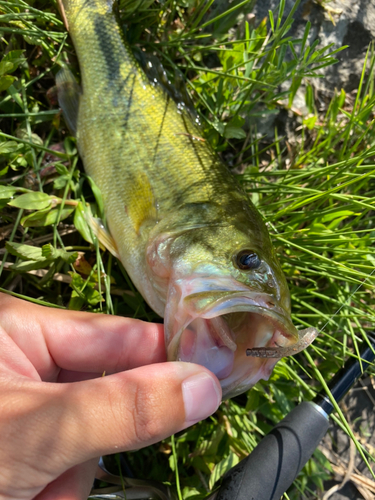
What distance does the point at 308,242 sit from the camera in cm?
260

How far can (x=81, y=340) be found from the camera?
81.3 inches

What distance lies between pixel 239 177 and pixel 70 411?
78.3 inches

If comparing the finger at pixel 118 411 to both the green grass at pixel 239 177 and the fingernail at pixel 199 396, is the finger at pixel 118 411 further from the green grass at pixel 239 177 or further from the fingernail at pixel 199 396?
the green grass at pixel 239 177

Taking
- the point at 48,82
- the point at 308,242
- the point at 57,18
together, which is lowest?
the point at 308,242

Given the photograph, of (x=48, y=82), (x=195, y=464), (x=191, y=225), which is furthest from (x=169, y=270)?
(x=48, y=82)

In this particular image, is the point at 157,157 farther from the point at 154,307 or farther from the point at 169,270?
the point at 154,307

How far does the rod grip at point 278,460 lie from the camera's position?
1931 mm

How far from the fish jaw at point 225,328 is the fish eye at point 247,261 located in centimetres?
9

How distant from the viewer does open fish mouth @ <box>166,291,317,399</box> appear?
170 centimetres

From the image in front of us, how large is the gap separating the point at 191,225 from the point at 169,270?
270mm

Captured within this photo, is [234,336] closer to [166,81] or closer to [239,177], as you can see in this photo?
[239,177]

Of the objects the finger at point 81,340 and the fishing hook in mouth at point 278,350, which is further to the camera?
the finger at point 81,340

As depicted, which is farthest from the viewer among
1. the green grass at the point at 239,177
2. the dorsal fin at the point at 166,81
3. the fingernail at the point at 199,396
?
the dorsal fin at the point at 166,81

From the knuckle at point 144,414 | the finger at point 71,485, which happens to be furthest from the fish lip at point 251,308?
the finger at point 71,485
